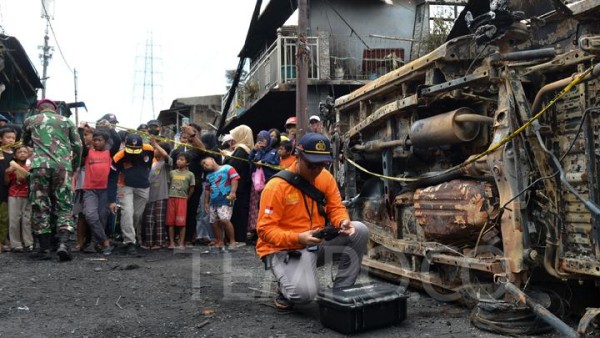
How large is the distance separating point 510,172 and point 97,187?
218 inches

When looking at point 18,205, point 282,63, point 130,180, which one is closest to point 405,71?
point 130,180

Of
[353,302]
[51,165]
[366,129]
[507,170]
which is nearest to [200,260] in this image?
[51,165]

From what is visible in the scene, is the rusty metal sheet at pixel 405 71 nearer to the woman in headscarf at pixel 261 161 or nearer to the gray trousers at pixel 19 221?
the woman in headscarf at pixel 261 161

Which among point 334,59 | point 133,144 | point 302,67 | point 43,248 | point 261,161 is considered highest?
point 334,59

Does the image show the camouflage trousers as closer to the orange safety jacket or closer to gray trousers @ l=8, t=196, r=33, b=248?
gray trousers @ l=8, t=196, r=33, b=248

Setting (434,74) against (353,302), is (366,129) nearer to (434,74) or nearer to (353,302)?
(434,74)

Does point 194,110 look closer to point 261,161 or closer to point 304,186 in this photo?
point 261,161

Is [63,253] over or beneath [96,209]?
beneath

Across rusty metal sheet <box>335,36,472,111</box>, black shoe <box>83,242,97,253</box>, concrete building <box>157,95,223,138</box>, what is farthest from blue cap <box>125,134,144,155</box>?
concrete building <box>157,95,223,138</box>

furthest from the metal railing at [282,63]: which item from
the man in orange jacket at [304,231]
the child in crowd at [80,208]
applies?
the man in orange jacket at [304,231]

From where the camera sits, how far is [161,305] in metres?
4.51

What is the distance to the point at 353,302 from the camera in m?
3.65

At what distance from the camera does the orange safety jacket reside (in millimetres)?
4117

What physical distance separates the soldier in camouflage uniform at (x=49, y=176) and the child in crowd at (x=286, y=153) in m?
2.93
